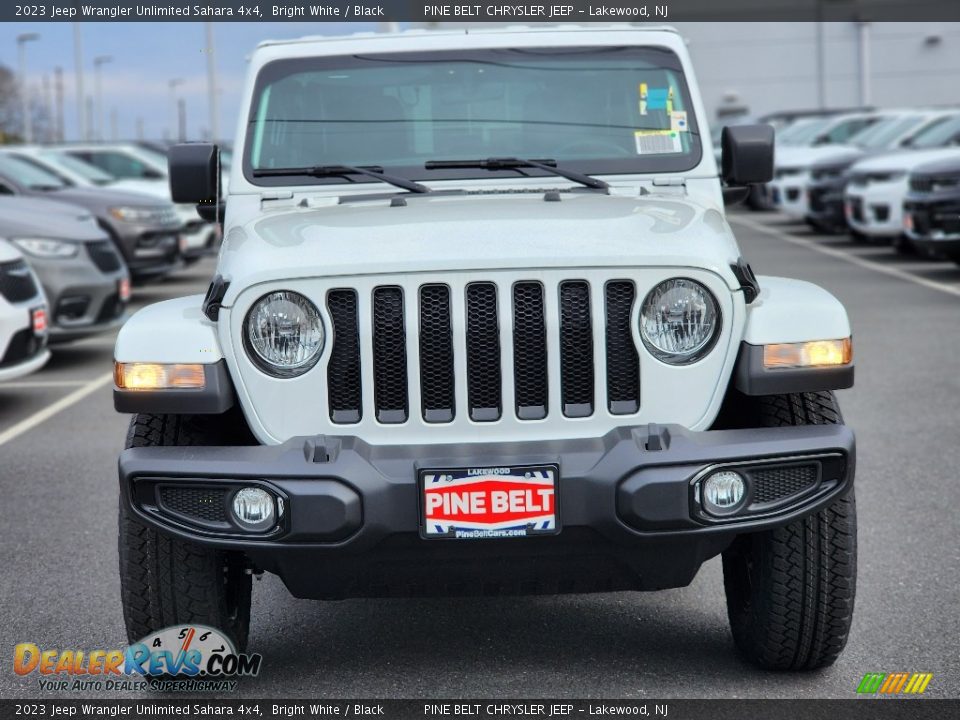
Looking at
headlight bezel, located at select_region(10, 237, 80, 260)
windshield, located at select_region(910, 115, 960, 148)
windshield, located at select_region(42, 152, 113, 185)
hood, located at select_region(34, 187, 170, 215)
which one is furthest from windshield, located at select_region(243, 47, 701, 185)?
windshield, located at select_region(910, 115, 960, 148)

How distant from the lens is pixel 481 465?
3.60 m

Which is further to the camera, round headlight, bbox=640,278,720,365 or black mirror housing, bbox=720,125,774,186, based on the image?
black mirror housing, bbox=720,125,774,186

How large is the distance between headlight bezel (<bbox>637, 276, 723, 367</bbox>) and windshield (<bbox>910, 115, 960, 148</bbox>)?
1533 cm

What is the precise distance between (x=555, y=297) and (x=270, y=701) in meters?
1.37

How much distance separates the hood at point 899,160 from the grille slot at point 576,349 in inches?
562

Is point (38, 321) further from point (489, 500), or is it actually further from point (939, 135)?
point (939, 135)

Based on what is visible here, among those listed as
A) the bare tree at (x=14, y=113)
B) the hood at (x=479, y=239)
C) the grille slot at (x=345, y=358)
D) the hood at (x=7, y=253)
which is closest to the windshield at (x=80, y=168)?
the hood at (x=7, y=253)

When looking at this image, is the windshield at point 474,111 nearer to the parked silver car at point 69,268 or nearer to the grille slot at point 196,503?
the grille slot at point 196,503

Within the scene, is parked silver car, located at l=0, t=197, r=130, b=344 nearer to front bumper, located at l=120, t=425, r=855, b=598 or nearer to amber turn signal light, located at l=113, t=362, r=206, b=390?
amber turn signal light, located at l=113, t=362, r=206, b=390

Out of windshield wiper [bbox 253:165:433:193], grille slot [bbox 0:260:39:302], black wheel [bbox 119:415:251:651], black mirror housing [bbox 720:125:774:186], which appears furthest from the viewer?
grille slot [bbox 0:260:39:302]

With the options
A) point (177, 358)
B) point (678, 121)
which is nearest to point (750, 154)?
point (678, 121)

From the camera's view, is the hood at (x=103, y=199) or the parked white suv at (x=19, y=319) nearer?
the parked white suv at (x=19, y=319)

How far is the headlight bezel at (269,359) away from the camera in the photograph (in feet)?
12.3

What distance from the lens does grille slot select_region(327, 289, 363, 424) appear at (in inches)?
148
